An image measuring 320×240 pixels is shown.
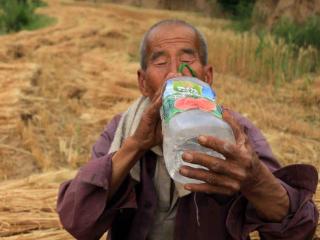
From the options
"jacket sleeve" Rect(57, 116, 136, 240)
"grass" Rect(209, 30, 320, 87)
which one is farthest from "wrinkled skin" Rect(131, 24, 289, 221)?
"grass" Rect(209, 30, 320, 87)

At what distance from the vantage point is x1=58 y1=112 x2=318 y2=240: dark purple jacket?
178cm

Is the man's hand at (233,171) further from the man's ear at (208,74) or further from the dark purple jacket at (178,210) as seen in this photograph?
the man's ear at (208,74)

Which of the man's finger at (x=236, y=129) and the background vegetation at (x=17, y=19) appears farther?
the background vegetation at (x=17, y=19)

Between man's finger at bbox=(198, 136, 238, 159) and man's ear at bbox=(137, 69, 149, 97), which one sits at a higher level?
man's finger at bbox=(198, 136, 238, 159)

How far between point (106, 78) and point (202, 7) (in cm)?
1987

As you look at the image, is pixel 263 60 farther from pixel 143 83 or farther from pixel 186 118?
pixel 186 118

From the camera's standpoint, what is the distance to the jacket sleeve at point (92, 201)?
5.82 feet

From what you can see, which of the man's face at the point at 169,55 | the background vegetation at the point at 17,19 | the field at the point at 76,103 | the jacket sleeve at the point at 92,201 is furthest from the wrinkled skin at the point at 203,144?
the background vegetation at the point at 17,19

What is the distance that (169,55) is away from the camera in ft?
6.28

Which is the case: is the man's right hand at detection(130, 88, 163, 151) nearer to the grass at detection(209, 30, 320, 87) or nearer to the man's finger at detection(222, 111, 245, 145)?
the man's finger at detection(222, 111, 245, 145)

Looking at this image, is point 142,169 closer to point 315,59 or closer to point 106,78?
point 106,78

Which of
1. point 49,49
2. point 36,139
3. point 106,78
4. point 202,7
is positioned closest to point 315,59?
point 106,78

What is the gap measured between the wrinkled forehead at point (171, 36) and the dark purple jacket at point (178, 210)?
1.23ft

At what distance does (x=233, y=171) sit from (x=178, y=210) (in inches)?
19.2
